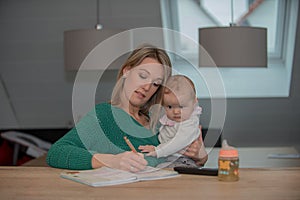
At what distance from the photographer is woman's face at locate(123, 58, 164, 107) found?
6.35 feet

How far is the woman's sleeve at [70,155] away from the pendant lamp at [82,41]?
1503 millimetres

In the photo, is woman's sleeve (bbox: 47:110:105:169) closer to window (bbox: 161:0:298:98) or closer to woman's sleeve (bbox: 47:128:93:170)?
woman's sleeve (bbox: 47:128:93:170)

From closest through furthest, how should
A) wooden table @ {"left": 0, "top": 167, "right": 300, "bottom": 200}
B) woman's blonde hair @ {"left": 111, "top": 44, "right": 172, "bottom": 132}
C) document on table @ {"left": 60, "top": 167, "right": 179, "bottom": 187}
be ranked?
wooden table @ {"left": 0, "top": 167, "right": 300, "bottom": 200} < document on table @ {"left": 60, "top": 167, "right": 179, "bottom": 187} < woman's blonde hair @ {"left": 111, "top": 44, "right": 172, "bottom": 132}

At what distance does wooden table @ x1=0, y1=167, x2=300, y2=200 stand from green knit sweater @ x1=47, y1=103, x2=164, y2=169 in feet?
0.89

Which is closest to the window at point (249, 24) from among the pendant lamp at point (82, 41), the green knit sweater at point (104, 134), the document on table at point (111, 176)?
the pendant lamp at point (82, 41)

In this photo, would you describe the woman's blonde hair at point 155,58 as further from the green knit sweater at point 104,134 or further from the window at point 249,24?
the window at point 249,24

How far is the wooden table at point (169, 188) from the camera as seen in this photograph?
1476mm

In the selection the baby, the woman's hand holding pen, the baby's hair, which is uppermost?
the baby's hair

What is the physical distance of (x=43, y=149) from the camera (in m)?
5.06

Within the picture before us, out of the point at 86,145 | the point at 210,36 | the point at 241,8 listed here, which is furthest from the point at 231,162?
the point at 241,8

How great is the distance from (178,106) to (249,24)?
3.12 metres

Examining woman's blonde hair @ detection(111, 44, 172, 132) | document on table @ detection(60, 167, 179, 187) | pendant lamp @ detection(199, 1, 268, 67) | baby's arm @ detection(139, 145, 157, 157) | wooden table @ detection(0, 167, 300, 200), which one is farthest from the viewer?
pendant lamp @ detection(199, 1, 268, 67)

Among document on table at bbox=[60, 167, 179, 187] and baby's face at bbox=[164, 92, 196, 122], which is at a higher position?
baby's face at bbox=[164, 92, 196, 122]

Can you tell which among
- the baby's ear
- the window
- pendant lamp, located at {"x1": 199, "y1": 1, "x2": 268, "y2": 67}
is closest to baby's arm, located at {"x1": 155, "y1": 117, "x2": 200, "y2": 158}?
the baby's ear
